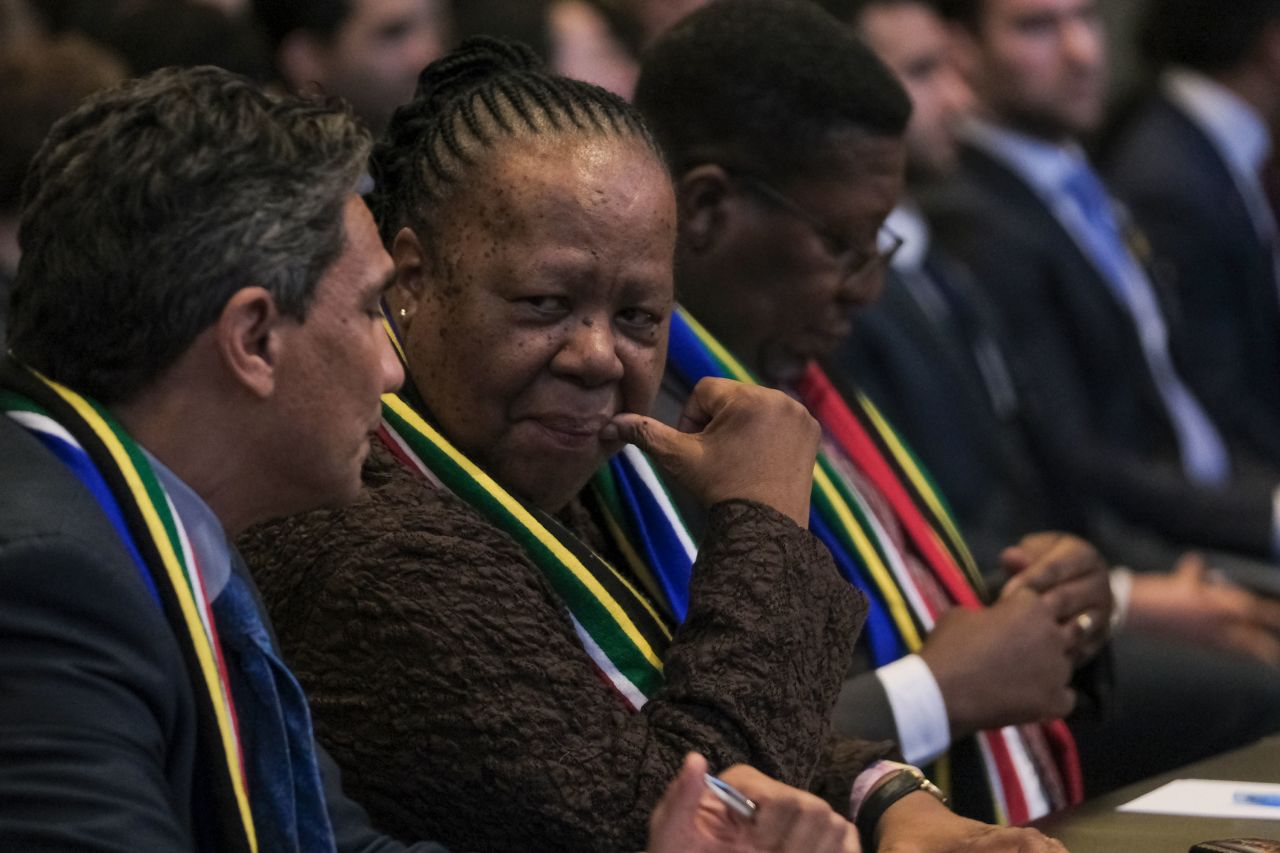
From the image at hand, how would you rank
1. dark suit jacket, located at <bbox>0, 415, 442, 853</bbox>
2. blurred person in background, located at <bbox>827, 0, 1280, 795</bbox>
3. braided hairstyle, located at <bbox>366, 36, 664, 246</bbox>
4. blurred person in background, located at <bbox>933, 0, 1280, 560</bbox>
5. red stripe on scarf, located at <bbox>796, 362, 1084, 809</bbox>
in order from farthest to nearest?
blurred person in background, located at <bbox>933, 0, 1280, 560</bbox>
blurred person in background, located at <bbox>827, 0, 1280, 795</bbox>
red stripe on scarf, located at <bbox>796, 362, 1084, 809</bbox>
braided hairstyle, located at <bbox>366, 36, 664, 246</bbox>
dark suit jacket, located at <bbox>0, 415, 442, 853</bbox>

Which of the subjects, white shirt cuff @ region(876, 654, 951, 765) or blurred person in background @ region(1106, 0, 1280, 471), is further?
blurred person in background @ region(1106, 0, 1280, 471)

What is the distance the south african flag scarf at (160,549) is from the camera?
5.68 ft

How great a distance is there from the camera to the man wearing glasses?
2.88 meters

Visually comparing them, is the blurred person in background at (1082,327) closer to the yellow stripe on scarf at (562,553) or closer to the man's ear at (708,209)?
the man's ear at (708,209)

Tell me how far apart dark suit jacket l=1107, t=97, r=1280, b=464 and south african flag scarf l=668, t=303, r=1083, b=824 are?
8.02 ft

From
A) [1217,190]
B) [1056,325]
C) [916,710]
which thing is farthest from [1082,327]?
[916,710]

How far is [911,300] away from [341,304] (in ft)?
9.10

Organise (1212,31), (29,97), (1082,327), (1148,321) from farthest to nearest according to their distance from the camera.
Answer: (1212,31), (1148,321), (1082,327), (29,97)

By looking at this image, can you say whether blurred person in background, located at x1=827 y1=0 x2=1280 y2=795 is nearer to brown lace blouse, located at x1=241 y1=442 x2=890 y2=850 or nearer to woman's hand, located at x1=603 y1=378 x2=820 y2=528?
woman's hand, located at x1=603 y1=378 x2=820 y2=528

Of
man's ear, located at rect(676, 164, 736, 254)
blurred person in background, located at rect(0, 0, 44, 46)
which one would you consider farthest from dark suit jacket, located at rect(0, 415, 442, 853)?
blurred person in background, located at rect(0, 0, 44, 46)

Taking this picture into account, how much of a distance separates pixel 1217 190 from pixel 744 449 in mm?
3907

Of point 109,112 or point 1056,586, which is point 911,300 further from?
point 109,112

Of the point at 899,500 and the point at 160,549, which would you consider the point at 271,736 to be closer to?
the point at 160,549

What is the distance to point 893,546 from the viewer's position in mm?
Answer: 2984
